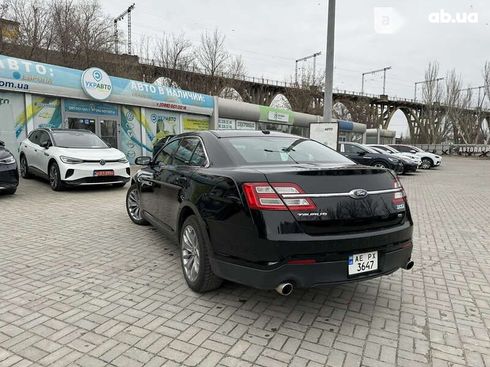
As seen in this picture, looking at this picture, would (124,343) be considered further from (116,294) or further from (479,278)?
(479,278)

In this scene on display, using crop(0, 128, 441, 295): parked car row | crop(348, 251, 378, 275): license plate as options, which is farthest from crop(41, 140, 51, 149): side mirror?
crop(348, 251, 378, 275): license plate

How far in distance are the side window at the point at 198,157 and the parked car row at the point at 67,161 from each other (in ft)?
19.3

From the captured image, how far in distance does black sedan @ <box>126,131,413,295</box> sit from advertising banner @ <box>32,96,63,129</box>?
10.9m

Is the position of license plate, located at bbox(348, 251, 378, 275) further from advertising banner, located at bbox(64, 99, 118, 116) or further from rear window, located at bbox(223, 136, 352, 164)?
advertising banner, located at bbox(64, 99, 118, 116)

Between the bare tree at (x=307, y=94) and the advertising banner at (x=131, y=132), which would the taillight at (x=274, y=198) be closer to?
the advertising banner at (x=131, y=132)

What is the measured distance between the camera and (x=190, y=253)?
365cm

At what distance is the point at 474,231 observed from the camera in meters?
6.37

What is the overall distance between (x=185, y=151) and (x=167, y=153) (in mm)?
624

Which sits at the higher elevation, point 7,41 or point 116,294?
point 7,41

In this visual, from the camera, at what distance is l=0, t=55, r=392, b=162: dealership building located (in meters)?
11.8

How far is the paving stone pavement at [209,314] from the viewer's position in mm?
2574

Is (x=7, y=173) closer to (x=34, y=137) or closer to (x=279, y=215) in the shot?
(x=34, y=137)

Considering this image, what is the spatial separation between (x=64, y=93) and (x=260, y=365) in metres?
12.9

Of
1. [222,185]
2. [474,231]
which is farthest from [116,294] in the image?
[474,231]
